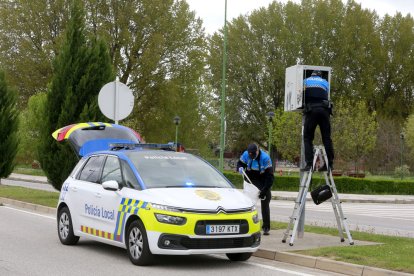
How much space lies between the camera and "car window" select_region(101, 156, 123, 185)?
1048 cm

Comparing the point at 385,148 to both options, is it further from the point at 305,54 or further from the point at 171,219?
the point at 171,219

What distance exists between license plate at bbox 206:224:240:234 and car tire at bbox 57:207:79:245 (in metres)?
3.32

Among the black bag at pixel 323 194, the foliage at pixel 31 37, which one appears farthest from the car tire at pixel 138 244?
the foliage at pixel 31 37

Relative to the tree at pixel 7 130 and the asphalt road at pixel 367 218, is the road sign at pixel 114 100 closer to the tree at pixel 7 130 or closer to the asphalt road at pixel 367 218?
the asphalt road at pixel 367 218

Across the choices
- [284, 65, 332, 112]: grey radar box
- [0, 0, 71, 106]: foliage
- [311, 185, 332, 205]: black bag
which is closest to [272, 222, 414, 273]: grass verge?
[311, 185, 332, 205]: black bag

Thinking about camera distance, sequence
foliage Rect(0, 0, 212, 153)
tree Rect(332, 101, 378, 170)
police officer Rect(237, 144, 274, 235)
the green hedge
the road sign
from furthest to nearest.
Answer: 1. tree Rect(332, 101, 378, 170)
2. foliage Rect(0, 0, 212, 153)
3. the green hedge
4. the road sign
5. police officer Rect(237, 144, 274, 235)

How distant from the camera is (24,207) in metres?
19.5

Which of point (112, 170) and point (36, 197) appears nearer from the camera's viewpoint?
point (112, 170)

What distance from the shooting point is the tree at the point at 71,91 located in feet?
69.6

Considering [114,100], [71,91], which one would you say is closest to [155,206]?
[114,100]

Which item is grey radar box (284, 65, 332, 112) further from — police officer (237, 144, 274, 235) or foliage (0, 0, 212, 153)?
foliage (0, 0, 212, 153)

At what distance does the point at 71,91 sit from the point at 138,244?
12527mm

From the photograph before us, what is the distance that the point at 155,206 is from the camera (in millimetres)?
9203

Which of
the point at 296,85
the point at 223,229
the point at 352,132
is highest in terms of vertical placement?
the point at 352,132
